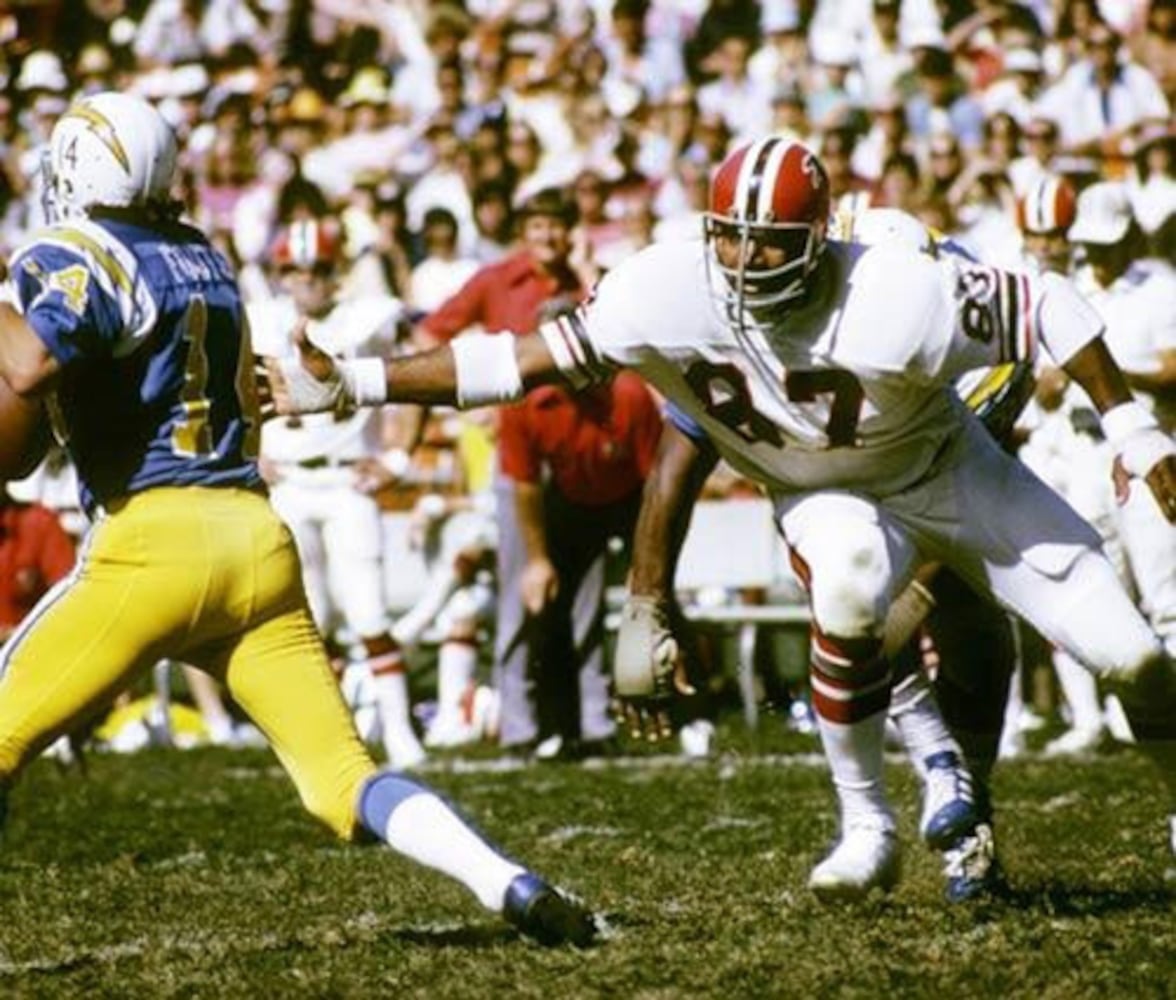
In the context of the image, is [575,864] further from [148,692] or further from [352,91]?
[352,91]

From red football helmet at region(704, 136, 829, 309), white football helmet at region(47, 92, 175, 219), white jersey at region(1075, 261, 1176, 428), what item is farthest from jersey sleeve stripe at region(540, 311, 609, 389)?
white jersey at region(1075, 261, 1176, 428)

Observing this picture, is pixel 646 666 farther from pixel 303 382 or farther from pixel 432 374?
pixel 303 382

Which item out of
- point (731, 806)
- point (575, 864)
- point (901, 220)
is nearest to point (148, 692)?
point (731, 806)

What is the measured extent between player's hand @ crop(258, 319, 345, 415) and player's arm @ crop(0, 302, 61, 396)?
0.53m

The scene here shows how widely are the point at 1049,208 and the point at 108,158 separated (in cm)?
438

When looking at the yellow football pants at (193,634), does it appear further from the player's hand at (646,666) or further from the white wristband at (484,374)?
the player's hand at (646,666)

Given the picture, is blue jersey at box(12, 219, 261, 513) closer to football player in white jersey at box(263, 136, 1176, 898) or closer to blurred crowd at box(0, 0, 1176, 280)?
football player in white jersey at box(263, 136, 1176, 898)

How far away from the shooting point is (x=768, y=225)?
5.55 metres

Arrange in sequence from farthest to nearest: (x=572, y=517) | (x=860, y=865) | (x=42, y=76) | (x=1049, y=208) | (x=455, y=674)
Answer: (x=42, y=76) < (x=455, y=674) < (x=572, y=517) < (x=1049, y=208) < (x=860, y=865)

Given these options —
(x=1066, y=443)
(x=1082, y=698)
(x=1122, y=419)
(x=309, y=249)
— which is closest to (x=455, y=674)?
(x=309, y=249)

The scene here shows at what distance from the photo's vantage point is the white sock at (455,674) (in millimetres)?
11742

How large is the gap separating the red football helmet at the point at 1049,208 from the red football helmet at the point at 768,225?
370 cm

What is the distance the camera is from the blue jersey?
17.4ft

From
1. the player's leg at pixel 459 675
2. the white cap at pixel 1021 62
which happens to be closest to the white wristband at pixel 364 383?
the player's leg at pixel 459 675
